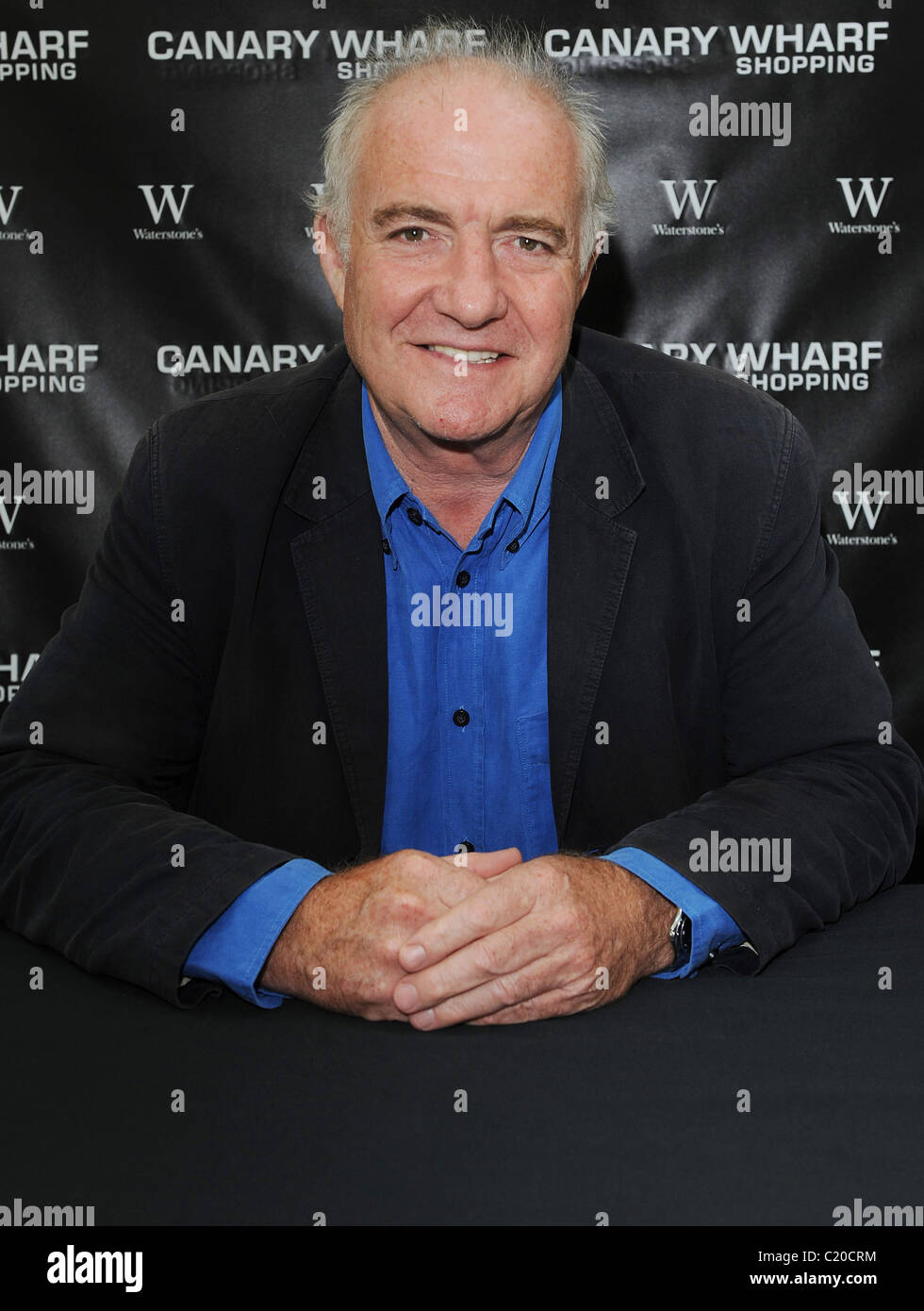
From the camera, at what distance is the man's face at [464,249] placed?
5.05ft

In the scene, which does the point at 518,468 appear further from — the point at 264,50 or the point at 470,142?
the point at 264,50

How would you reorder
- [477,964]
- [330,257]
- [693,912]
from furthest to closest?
[330,257]
[693,912]
[477,964]

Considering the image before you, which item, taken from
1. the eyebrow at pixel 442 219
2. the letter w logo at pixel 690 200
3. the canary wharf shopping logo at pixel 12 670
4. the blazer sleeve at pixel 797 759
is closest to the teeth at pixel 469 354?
the eyebrow at pixel 442 219

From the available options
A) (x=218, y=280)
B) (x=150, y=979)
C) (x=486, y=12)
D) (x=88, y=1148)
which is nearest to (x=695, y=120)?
(x=486, y=12)

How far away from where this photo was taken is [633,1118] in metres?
0.91

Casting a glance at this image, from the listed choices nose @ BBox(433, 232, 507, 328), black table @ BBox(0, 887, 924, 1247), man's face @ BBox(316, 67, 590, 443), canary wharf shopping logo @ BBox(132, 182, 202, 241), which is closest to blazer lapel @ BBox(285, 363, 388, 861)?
man's face @ BBox(316, 67, 590, 443)

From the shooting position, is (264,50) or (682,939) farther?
(264,50)

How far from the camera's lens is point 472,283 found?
154cm

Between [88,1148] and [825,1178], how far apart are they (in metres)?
0.50

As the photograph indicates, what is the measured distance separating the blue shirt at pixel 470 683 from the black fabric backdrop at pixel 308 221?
1.39 meters

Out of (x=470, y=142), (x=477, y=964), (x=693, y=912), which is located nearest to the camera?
(x=477, y=964)

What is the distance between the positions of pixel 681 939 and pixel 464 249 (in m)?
0.86

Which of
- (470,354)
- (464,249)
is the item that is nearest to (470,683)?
(470,354)

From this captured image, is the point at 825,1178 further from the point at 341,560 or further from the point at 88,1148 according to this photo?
the point at 341,560
